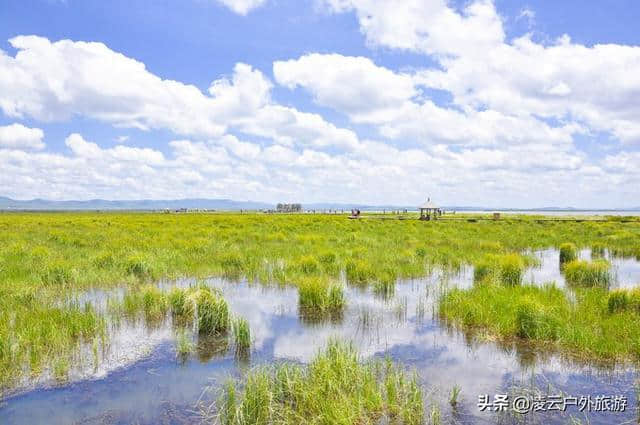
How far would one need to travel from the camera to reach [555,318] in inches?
359

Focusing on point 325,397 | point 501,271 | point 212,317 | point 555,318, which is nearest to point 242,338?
point 212,317

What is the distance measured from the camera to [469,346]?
28.5 ft

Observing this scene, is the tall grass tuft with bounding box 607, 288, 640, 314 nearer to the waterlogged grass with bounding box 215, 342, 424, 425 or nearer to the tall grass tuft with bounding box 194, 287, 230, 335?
the waterlogged grass with bounding box 215, 342, 424, 425

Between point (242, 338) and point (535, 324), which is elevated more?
point (535, 324)

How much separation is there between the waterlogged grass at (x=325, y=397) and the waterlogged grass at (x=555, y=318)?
365cm

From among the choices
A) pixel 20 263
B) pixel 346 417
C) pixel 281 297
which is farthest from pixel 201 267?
pixel 346 417

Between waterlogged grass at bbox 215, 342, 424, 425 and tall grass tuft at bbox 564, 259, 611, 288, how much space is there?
10.9 m

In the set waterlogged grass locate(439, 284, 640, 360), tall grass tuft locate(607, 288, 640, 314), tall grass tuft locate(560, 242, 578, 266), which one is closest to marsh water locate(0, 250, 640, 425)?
waterlogged grass locate(439, 284, 640, 360)

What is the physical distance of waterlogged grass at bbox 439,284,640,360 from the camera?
820cm

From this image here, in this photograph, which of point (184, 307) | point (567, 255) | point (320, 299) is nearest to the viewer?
point (184, 307)

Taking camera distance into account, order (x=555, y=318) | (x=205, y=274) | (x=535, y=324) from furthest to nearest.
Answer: (x=205, y=274), (x=555, y=318), (x=535, y=324)

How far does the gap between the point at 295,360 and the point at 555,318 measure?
5.82 metres

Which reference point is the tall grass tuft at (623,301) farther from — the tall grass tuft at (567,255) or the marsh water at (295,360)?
the tall grass tuft at (567,255)

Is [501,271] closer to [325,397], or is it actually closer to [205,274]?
[325,397]
